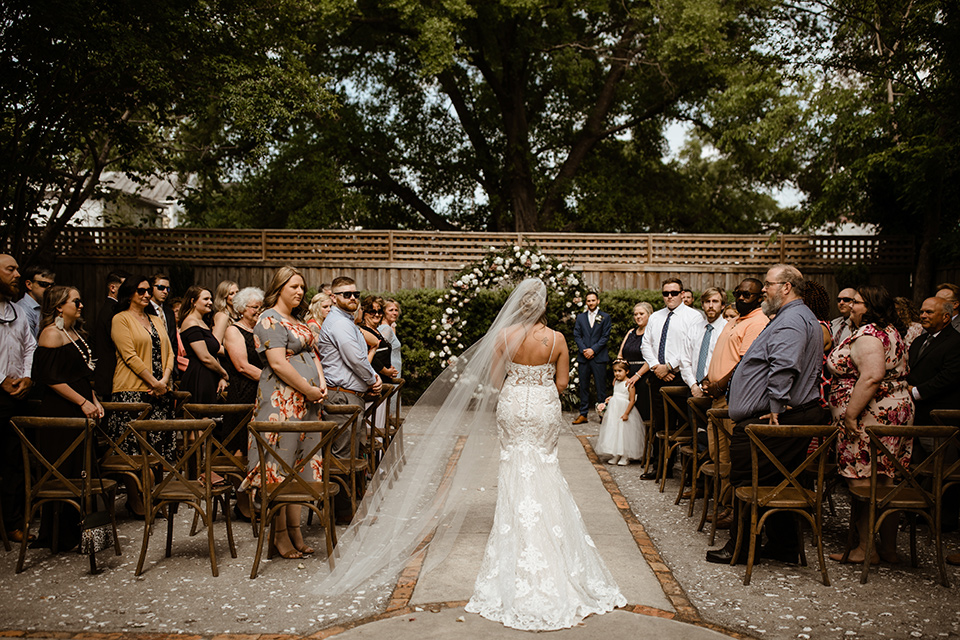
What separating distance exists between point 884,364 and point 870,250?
1289cm

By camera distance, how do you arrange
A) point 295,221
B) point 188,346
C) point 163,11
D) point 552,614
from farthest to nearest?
point 295,221 < point 163,11 < point 188,346 < point 552,614

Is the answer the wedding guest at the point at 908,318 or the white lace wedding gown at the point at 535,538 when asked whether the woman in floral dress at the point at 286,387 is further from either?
the wedding guest at the point at 908,318

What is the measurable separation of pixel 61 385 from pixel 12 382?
0.58m

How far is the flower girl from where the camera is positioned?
8.84 meters

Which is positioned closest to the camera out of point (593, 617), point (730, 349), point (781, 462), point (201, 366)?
point (593, 617)

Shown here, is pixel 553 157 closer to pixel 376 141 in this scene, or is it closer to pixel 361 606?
pixel 376 141

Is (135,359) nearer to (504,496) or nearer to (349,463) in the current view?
(349,463)

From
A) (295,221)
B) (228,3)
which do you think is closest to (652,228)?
(295,221)

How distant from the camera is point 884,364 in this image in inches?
211

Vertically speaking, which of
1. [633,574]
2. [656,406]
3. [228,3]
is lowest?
[633,574]

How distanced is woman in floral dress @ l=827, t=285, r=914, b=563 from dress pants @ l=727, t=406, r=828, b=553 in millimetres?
341

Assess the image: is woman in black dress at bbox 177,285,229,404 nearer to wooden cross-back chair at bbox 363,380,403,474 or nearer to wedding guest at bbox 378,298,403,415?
wooden cross-back chair at bbox 363,380,403,474

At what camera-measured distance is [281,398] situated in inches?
214

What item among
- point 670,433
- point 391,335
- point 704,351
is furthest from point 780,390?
point 391,335
